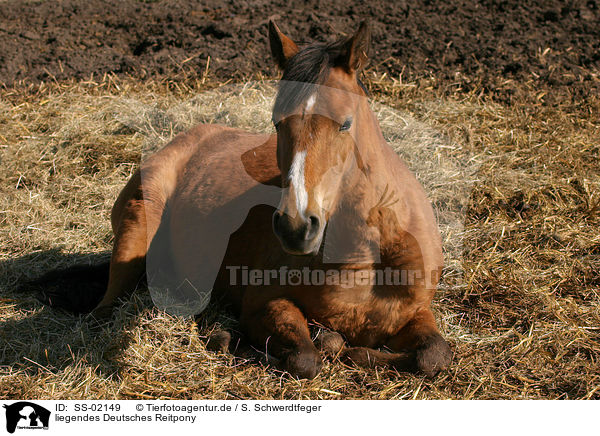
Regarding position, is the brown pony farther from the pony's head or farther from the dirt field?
the dirt field

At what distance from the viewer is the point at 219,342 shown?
3.55 metres

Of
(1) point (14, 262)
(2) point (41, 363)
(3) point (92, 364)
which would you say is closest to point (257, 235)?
(3) point (92, 364)

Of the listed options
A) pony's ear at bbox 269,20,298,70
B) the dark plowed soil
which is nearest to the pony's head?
pony's ear at bbox 269,20,298,70

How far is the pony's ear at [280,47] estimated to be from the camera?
3.09 metres

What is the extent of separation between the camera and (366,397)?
3117 millimetres

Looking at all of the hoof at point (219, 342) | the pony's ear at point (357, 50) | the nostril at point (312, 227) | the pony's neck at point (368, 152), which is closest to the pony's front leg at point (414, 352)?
the hoof at point (219, 342)

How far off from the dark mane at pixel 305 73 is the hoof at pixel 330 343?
135 cm

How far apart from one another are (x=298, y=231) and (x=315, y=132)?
466mm

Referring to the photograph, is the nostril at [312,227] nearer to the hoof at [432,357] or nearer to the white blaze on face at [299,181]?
the white blaze on face at [299,181]

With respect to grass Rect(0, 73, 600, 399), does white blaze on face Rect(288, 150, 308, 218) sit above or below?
above
